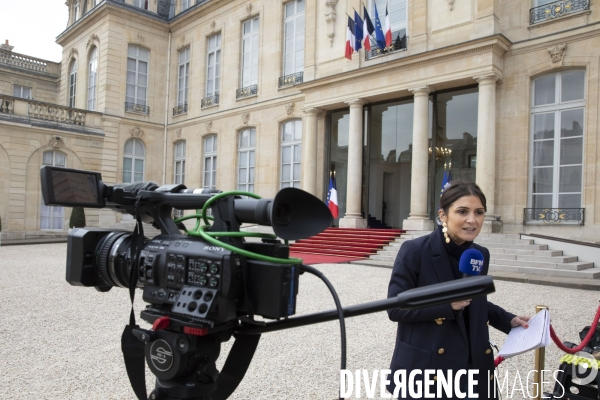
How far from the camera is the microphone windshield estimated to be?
4.82 feet

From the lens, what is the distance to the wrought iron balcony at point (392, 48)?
1245cm

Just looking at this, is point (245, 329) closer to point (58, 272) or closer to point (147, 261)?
point (147, 261)

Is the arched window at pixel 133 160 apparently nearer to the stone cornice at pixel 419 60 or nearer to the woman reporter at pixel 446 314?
the stone cornice at pixel 419 60

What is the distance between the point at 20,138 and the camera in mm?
16250

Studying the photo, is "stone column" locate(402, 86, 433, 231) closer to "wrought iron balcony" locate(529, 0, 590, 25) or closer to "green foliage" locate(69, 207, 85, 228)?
"wrought iron balcony" locate(529, 0, 590, 25)

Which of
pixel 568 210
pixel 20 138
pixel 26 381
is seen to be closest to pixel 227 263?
pixel 26 381

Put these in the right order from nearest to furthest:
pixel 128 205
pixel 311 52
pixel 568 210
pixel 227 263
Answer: pixel 227 263, pixel 128 205, pixel 568 210, pixel 311 52

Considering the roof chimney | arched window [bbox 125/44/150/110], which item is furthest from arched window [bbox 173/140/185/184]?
the roof chimney

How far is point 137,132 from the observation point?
19.3 m

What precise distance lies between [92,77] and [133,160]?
13.4ft

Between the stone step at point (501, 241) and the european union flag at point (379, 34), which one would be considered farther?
the european union flag at point (379, 34)

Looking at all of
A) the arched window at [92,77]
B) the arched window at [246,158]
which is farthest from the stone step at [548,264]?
the arched window at [92,77]

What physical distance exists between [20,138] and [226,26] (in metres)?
8.37

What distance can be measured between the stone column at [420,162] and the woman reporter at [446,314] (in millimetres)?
10098
